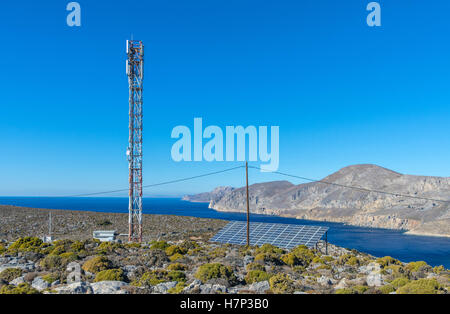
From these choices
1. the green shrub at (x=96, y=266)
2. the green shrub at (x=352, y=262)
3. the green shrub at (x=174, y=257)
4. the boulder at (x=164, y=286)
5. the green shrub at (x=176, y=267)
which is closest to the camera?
the boulder at (x=164, y=286)

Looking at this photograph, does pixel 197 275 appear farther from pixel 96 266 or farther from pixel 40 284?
pixel 40 284

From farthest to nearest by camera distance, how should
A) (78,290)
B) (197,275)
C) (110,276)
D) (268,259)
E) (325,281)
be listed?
(268,259) → (197,275) → (325,281) → (110,276) → (78,290)

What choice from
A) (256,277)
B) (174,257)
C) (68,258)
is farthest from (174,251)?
(256,277)

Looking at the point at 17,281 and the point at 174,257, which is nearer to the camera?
the point at 17,281

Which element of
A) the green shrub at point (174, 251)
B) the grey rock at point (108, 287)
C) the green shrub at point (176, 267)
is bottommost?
the green shrub at point (174, 251)

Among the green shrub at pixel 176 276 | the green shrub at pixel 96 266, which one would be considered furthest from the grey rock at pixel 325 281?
the green shrub at pixel 96 266

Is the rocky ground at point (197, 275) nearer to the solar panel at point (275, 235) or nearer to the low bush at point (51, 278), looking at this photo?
the low bush at point (51, 278)
